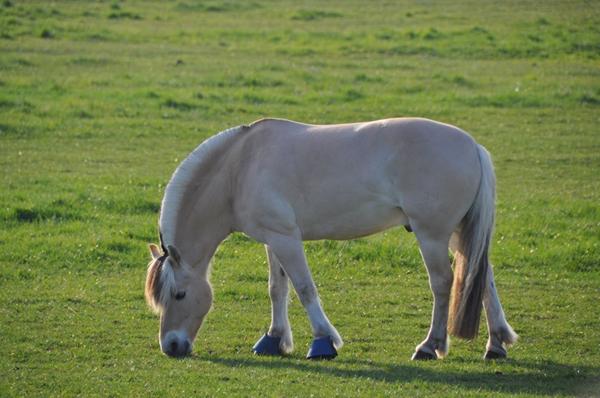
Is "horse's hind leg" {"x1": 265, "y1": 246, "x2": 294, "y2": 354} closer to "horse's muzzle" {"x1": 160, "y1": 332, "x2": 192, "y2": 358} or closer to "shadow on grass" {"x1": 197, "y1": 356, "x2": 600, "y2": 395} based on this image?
"shadow on grass" {"x1": 197, "y1": 356, "x2": 600, "y2": 395}

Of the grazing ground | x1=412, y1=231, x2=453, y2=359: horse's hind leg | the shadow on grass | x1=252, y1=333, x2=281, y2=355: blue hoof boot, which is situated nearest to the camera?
the shadow on grass

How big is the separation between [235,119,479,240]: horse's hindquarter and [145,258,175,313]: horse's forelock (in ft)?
2.29

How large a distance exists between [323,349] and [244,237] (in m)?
4.29

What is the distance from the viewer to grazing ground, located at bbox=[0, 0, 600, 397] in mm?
7598

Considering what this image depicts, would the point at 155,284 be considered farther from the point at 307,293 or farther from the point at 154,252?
the point at 307,293

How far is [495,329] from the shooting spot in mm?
8008

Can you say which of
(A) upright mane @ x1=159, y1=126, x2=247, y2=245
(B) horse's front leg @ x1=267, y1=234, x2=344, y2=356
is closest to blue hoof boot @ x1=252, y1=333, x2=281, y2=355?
(B) horse's front leg @ x1=267, y1=234, x2=344, y2=356

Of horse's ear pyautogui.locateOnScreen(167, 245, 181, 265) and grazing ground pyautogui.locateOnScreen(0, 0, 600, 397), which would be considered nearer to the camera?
grazing ground pyautogui.locateOnScreen(0, 0, 600, 397)

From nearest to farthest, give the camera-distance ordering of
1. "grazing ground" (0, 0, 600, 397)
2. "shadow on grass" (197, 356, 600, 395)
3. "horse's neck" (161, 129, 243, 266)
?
"shadow on grass" (197, 356, 600, 395)
"grazing ground" (0, 0, 600, 397)
"horse's neck" (161, 129, 243, 266)

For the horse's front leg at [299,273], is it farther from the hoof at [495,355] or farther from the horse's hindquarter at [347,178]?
the hoof at [495,355]

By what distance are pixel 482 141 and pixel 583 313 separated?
26.0 ft

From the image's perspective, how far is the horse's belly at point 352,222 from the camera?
26.2 feet

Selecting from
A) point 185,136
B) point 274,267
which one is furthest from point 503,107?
point 274,267

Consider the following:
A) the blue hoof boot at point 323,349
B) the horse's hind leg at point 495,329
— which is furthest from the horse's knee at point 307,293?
the horse's hind leg at point 495,329
